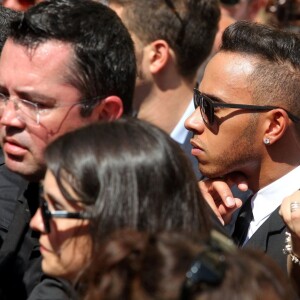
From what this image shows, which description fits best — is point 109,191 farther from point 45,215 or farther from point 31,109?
point 31,109

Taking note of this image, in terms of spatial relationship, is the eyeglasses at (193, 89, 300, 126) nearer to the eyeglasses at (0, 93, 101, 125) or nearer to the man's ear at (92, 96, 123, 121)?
the man's ear at (92, 96, 123, 121)

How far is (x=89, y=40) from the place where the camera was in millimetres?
3564

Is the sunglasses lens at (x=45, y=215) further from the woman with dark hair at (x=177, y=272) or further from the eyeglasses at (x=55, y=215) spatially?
the woman with dark hair at (x=177, y=272)

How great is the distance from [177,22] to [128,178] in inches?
126

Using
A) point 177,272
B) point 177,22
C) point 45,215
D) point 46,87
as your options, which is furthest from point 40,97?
point 177,22

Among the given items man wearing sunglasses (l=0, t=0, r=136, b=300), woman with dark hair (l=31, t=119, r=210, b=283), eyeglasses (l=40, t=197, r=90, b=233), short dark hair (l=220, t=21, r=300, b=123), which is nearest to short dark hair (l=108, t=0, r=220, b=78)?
short dark hair (l=220, t=21, r=300, b=123)

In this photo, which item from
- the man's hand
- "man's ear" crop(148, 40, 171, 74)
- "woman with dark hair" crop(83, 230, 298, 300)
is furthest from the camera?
"man's ear" crop(148, 40, 171, 74)

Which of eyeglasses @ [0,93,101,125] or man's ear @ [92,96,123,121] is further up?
man's ear @ [92,96,123,121]

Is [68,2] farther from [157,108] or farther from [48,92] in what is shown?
[157,108]

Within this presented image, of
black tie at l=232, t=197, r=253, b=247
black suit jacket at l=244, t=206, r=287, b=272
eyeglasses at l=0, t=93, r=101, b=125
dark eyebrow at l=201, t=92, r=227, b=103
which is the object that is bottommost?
black tie at l=232, t=197, r=253, b=247

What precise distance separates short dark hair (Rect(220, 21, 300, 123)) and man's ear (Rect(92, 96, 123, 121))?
717mm

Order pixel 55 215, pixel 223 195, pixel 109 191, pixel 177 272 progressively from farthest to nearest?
pixel 223 195
pixel 55 215
pixel 109 191
pixel 177 272

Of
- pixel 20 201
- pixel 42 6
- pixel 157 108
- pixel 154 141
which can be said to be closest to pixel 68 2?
pixel 42 6

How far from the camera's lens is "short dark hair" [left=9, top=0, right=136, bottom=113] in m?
3.53
